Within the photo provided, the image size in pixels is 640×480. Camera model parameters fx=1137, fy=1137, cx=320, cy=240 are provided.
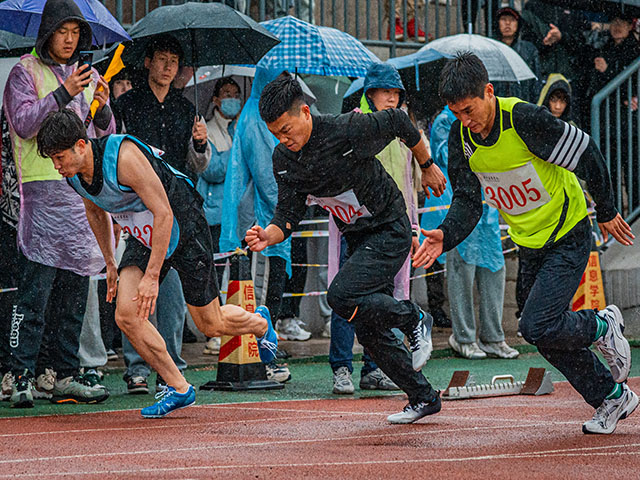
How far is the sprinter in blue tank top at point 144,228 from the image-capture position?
6.74 meters

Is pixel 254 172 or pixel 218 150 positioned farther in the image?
pixel 218 150

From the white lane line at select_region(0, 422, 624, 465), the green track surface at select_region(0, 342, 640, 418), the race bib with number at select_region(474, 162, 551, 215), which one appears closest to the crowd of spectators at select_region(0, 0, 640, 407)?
the green track surface at select_region(0, 342, 640, 418)

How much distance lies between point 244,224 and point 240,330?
5.85 ft

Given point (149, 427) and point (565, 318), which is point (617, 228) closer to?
point (565, 318)

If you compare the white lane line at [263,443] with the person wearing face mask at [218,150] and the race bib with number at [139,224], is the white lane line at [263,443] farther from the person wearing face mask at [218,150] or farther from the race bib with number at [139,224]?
the person wearing face mask at [218,150]

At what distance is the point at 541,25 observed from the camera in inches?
548

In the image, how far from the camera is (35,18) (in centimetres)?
823

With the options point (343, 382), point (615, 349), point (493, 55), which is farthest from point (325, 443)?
point (493, 55)

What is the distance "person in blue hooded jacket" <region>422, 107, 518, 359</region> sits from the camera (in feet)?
35.3

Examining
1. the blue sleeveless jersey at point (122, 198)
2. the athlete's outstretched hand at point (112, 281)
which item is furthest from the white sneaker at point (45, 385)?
the blue sleeveless jersey at point (122, 198)

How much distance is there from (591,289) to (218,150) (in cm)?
428

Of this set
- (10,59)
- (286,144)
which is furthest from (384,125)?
(10,59)

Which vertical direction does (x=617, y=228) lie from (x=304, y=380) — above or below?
above

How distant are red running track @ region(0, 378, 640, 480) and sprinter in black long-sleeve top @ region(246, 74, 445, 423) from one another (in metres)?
0.43
